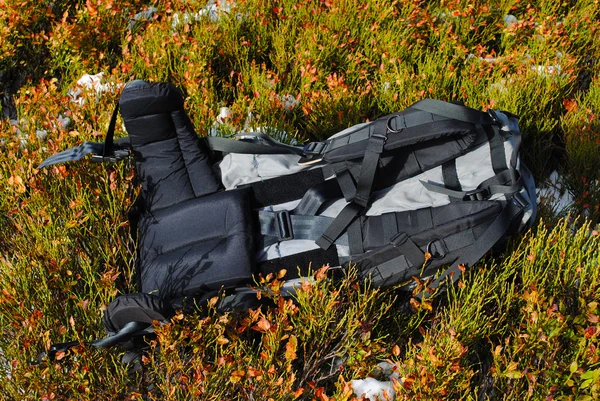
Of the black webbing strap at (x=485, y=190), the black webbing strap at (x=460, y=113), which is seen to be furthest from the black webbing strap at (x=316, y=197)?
the black webbing strap at (x=460, y=113)

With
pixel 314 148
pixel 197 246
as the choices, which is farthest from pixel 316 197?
pixel 197 246

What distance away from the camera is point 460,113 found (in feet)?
8.38

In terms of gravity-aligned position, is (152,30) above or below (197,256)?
above

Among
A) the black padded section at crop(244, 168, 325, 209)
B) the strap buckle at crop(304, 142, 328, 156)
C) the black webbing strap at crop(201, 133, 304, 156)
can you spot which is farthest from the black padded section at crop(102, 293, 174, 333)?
the strap buckle at crop(304, 142, 328, 156)

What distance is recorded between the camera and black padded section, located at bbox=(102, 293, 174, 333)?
2066mm

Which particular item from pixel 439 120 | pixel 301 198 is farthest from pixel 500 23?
pixel 301 198

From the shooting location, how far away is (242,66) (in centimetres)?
381

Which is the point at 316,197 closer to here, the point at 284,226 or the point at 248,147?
the point at 284,226

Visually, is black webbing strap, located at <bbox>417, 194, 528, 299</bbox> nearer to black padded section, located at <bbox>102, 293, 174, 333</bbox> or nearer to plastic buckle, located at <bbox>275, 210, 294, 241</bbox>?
plastic buckle, located at <bbox>275, 210, 294, 241</bbox>

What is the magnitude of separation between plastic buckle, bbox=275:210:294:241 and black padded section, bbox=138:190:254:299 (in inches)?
6.2

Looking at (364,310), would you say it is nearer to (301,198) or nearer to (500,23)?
(301,198)

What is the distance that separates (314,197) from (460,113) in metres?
0.88

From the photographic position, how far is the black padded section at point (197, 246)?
2365 mm

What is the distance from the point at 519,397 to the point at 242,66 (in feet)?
9.55
